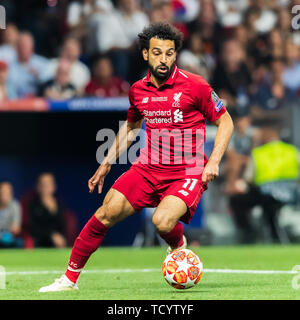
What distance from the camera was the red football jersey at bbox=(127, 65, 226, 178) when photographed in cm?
759

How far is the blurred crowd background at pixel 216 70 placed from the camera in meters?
15.3

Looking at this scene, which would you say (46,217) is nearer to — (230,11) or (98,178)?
(230,11)

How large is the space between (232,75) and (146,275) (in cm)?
792

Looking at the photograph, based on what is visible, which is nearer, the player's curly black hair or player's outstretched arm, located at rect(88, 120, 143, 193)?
the player's curly black hair

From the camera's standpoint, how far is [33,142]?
16.1 m

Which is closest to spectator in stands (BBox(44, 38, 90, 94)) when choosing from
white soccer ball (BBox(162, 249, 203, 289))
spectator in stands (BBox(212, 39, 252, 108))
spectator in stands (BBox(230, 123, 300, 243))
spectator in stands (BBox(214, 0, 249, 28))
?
spectator in stands (BBox(212, 39, 252, 108))

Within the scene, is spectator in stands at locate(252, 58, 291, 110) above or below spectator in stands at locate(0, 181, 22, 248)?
above

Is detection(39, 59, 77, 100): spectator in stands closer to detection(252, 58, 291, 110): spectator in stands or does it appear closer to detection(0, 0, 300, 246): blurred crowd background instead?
detection(0, 0, 300, 246): blurred crowd background

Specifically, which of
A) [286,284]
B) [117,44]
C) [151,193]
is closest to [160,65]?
[151,193]

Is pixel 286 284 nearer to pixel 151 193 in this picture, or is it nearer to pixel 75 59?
pixel 151 193

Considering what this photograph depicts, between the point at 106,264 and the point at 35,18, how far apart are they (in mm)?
7275

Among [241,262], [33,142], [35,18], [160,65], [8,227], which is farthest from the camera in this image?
[35,18]

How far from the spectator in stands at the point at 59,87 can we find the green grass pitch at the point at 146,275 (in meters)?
2.84

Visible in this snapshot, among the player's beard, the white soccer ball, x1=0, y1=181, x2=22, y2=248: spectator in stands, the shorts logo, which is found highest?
the player's beard
